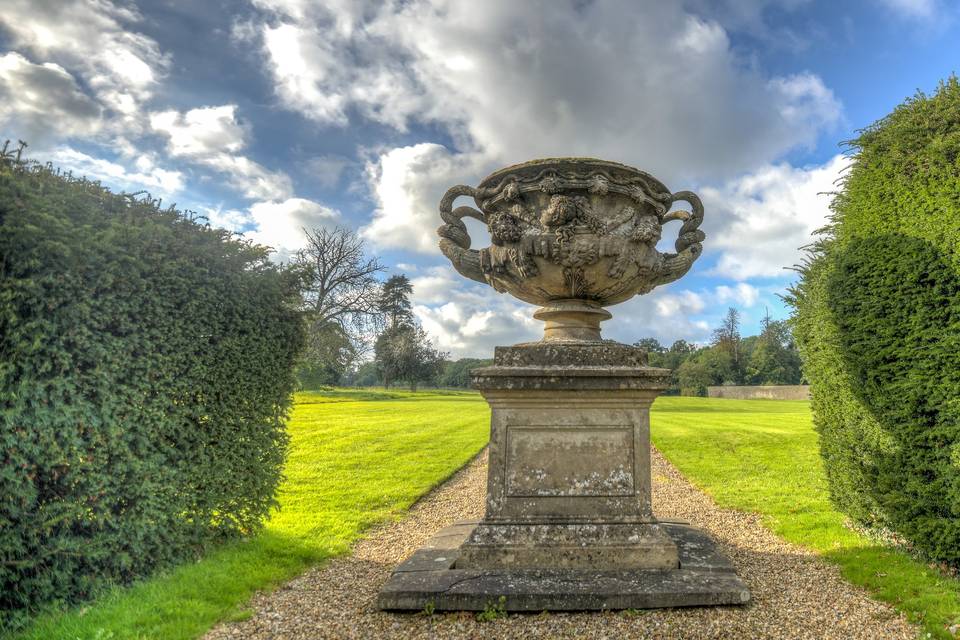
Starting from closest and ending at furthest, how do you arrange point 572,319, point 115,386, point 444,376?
point 115,386
point 572,319
point 444,376

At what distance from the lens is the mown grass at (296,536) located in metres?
3.13

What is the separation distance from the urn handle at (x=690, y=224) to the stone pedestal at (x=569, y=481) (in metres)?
1.31

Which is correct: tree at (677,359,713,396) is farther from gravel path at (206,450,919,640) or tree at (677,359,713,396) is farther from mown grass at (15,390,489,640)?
gravel path at (206,450,919,640)

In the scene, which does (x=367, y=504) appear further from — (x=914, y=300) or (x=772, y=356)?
(x=772, y=356)

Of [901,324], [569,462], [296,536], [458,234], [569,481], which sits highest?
[458,234]

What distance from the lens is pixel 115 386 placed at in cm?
355

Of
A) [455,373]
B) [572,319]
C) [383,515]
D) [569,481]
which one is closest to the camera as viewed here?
[569,481]

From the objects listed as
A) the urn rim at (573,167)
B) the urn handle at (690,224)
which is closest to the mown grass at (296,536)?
the urn rim at (573,167)

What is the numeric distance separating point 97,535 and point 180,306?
68.6 inches

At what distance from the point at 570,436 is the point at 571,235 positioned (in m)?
1.57

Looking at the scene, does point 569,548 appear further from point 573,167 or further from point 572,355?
point 573,167

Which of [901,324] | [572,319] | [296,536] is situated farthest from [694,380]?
[296,536]

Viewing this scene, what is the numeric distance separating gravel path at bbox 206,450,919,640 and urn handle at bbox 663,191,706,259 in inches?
110

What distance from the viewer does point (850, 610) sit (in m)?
3.44
